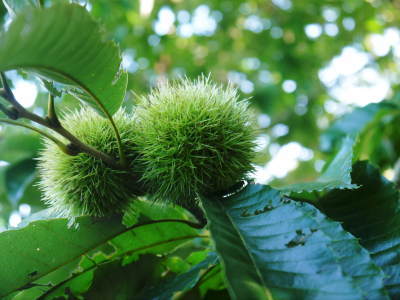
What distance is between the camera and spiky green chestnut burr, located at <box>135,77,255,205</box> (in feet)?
3.63

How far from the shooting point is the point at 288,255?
0.80 metres

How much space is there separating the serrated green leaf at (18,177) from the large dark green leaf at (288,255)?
125 cm

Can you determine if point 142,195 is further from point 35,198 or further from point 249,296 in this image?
point 35,198

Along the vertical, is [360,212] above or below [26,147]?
below

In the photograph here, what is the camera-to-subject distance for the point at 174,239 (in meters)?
1.33

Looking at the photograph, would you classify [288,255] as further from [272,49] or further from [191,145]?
[272,49]

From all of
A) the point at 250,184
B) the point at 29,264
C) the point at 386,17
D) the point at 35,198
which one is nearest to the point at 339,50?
the point at 386,17

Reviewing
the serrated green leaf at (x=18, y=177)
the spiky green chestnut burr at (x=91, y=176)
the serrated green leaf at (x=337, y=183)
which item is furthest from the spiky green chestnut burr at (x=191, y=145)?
the serrated green leaf at (x=18, y=177)

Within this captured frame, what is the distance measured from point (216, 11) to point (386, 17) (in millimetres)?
2076

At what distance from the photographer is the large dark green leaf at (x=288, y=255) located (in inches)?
27.8

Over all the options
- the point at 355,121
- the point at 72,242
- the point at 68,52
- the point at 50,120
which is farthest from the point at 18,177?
the point at 355,121

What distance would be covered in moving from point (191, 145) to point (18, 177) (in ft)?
3.88

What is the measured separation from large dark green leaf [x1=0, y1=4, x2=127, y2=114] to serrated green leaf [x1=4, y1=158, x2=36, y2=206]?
105 cm

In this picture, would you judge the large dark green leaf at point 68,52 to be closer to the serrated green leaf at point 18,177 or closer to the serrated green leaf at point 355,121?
the serrated green leaf at point 18,177
